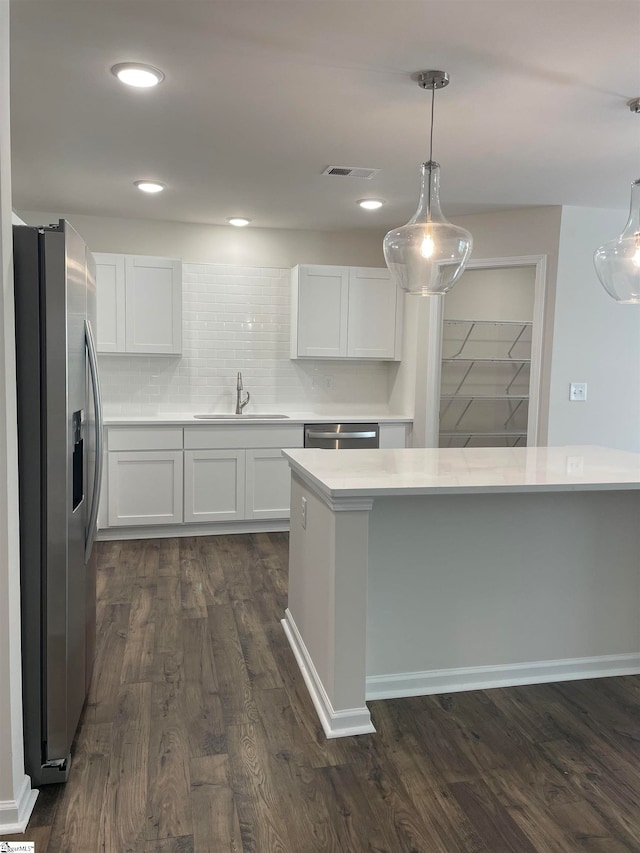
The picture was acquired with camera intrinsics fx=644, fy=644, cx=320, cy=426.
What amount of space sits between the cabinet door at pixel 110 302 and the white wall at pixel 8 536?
311 centimetres

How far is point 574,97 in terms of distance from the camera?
264cm

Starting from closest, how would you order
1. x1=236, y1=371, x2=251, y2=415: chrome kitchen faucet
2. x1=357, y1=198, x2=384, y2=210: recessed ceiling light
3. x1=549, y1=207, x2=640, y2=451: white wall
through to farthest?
1. x1=357, y1=198, x2=384, y2=210: recessed ceiling light
2. x1=549, y1=207, x2=640, y2=451: white wall
3. x1=236, y1=371, x2=251, y2=415: chrome kitchen faucet

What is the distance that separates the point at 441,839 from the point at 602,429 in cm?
354

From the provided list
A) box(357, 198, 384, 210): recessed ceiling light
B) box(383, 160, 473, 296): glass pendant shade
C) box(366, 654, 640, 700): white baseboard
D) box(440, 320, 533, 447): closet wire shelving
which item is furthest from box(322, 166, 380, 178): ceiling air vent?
box(366, 654, 640, 700): white baseboard

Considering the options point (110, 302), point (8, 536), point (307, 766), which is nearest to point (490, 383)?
point (110, 302)

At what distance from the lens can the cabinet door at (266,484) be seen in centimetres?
497

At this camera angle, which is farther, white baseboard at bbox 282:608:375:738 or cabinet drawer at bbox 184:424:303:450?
cabinet drawer at bbox 184:424:303:450

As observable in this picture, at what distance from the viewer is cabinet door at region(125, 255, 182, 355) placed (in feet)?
16.0

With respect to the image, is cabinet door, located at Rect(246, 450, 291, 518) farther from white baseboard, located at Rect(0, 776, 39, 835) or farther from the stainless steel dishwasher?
white baseboard, located at Rect(0, 776, 39, 835)

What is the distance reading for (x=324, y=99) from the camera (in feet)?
8.88

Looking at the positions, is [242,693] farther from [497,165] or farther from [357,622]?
[497,165]

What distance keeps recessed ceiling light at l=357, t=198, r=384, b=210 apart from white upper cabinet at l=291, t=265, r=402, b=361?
0.79 meters

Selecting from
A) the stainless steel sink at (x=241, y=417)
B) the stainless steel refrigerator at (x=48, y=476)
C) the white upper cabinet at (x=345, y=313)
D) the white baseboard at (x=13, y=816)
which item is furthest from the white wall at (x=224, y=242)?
the white baseboard at (x=13, y=816)

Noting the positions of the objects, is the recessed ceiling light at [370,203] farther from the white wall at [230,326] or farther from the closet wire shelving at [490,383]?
the closet wire shelving at [490,383]
